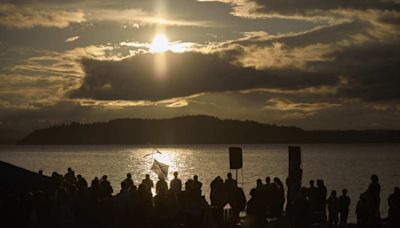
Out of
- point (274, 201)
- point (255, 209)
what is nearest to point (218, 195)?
point (255, 209)

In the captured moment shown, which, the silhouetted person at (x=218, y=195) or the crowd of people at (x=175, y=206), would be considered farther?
the silhouetted person at (x=218, y=195)

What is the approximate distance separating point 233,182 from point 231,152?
1385 millimetres

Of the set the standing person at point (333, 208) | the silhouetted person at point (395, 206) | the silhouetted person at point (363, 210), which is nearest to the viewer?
the silhouetted person at point (395, 206)

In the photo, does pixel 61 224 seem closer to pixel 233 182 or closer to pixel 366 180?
pixel 233 182

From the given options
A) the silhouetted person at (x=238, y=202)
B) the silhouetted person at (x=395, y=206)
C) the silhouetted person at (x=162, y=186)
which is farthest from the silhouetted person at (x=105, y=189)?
the silhouetted person at (x=395, y=206)

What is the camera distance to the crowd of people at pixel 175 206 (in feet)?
68.7

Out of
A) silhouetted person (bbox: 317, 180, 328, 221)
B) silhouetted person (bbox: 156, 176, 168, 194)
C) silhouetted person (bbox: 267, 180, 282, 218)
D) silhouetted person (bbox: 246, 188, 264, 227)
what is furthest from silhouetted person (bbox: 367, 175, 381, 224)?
silhouetted person (bbox: 156, 176, 168, 194)

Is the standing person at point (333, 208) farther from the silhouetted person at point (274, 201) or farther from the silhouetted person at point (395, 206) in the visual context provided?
the silhouetted person at point (395, 206)

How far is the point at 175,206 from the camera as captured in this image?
A: 21.6 m

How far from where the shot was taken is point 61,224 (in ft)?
73.0

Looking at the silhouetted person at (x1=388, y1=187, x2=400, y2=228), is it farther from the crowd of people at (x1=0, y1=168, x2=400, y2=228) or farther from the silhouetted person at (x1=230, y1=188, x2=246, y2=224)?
the silhouetted person at (x1=230, y1=188, x2=246, y2=224)

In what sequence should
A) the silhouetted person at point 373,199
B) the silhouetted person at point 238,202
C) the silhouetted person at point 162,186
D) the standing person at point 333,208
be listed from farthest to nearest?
the standing person at point 333,208, the silhouetted person at point 238,202, the silhouetted person at point 162,186, the silhouetted person at point 373,199

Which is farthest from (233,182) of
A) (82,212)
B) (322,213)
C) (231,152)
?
(82,212)

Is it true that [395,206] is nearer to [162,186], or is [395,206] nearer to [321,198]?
[321,198]
